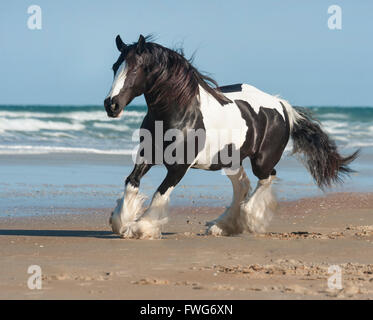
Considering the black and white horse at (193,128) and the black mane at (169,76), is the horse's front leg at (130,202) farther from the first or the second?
the black mane at (169,76)

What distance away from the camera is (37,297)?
4.45 meters

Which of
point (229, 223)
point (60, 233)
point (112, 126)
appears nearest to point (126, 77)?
point (60, 233)

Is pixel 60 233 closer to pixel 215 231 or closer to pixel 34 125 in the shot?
pixel 215 231

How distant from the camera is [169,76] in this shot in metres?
6.59

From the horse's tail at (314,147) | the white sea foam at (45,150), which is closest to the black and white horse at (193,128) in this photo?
the horse's tail at (314,147)

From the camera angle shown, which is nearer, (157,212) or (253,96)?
(157,212)

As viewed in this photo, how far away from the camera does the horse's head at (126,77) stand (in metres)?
6.25

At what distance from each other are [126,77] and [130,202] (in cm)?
111

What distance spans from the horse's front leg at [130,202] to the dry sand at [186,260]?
0.18m

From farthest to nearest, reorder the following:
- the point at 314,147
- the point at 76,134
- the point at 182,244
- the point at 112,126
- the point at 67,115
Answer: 1. the point at 67,115
2. the point at 112,126
3. the point at 76,134
4. the point at 314,147
5. the point at 182,244

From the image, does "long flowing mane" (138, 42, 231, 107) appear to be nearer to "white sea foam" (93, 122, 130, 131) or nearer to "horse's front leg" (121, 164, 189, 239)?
"horse's front leg" (121, 164, 189, 239)

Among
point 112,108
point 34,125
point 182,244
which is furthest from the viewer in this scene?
point 34,125

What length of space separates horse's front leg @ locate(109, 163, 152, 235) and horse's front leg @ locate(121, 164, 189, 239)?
9 centimetres

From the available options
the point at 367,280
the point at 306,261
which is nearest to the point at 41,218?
the point at 306,261
